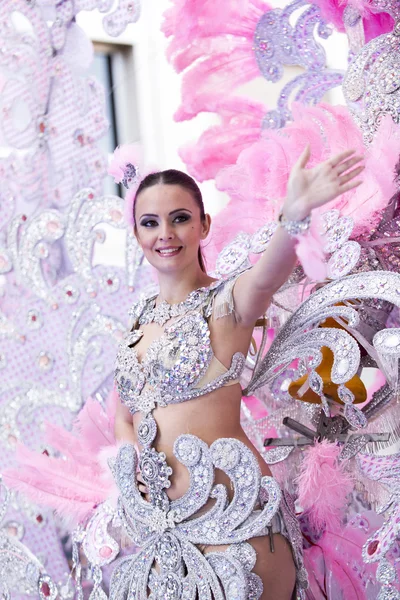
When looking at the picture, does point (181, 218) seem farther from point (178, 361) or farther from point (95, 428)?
point (95, 428)

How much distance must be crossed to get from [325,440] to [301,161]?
0.64 meters

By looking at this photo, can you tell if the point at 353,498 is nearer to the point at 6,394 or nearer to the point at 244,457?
the point at 244,457

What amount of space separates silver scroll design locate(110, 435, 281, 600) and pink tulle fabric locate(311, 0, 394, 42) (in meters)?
0.98

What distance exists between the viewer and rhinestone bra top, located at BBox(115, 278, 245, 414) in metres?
1.53

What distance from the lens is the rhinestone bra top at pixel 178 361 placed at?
5.01 feet

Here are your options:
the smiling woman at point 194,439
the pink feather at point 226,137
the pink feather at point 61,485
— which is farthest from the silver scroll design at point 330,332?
the pink feather at point 226,137

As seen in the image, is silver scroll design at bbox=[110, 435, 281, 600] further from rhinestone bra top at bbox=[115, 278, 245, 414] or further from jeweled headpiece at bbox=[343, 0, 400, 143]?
jeweled headpiece at bbox=[343, 0, 400, 143]

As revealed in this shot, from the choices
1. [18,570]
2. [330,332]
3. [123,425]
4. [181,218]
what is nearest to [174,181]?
[181,218]

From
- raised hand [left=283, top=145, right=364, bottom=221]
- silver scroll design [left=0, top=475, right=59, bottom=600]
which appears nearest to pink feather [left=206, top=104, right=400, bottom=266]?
raised hand [left=283, top=145, right=364, bottom=221]

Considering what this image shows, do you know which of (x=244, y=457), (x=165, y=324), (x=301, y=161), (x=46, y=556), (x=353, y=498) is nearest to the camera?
(x=301, y=161)

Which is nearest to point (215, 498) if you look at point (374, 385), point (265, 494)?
point (265, 494)

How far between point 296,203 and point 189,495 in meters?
0.56

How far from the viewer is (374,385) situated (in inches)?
89.5

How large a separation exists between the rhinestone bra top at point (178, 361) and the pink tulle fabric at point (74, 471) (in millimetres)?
291
